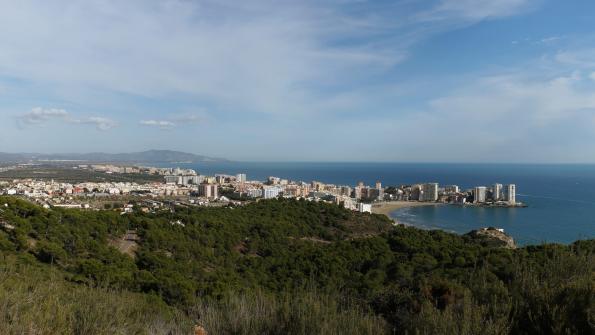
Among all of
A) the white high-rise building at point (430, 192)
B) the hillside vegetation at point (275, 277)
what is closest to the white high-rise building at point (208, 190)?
the hillside vegetation at point (275, 277)

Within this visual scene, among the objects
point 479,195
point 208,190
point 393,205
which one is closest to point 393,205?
point 393,205

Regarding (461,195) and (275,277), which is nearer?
(275,277)

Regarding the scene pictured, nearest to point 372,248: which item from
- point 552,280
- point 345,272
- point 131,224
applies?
point 345,272

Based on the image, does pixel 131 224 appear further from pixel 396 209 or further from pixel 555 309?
pixel 396 209

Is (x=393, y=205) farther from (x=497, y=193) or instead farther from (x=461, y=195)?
(x=497, y=193)

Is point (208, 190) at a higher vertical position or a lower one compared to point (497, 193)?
higher

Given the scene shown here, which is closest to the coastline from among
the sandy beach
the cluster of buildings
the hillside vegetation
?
the sandy beach
